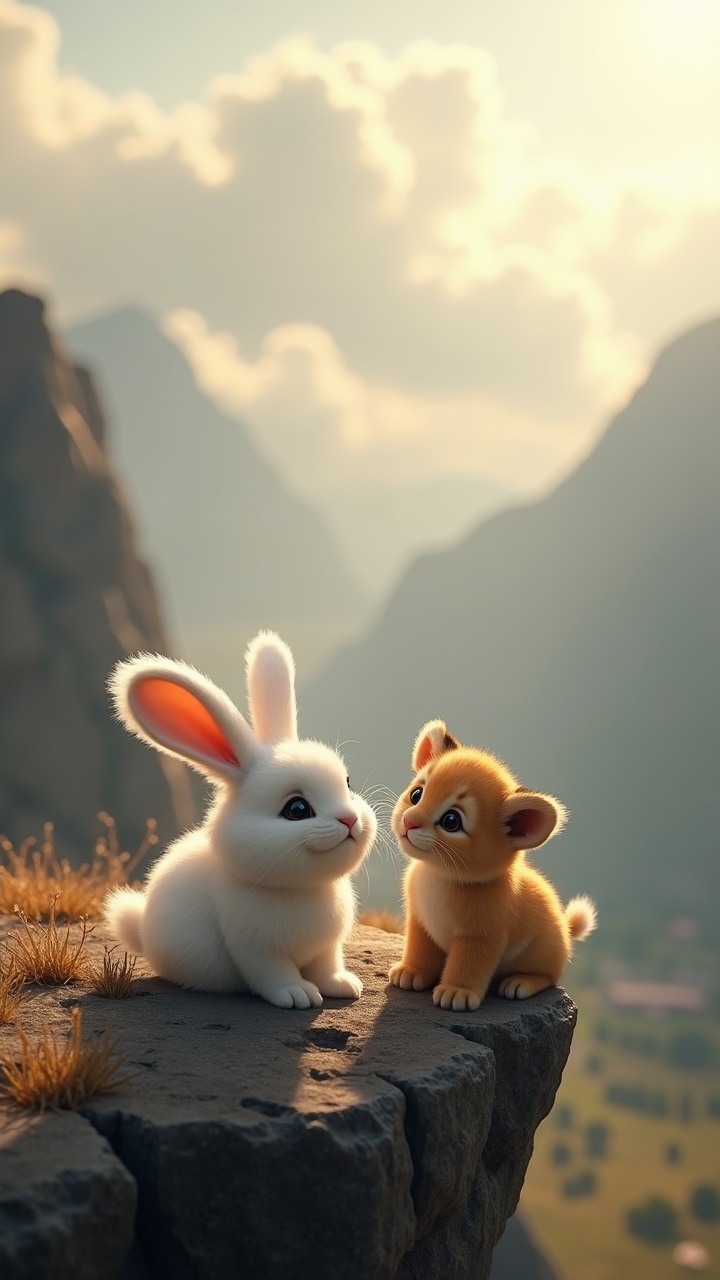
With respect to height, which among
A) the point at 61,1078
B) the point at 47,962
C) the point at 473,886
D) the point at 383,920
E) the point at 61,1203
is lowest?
the point at 61,1203

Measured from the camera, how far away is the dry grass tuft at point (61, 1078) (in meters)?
3.05

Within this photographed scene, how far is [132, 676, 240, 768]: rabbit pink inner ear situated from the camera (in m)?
3.86

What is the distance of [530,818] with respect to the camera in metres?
3.91

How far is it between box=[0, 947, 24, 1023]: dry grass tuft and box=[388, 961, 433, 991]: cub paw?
1374 mm

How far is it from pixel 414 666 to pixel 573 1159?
5344cm

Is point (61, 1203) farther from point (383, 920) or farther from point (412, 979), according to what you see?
point (383, 920)

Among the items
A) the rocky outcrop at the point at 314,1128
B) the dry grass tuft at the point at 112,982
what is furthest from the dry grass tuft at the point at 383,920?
the dry grass tuft at the point at 112,982

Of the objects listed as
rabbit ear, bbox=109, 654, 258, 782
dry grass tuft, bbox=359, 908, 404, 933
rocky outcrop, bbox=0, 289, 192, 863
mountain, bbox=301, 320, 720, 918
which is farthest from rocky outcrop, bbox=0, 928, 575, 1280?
mountain, bbox=301, 320, 720, 918

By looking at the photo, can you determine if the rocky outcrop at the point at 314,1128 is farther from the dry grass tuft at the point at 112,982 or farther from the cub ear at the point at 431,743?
the cub ear at the point at 431,743

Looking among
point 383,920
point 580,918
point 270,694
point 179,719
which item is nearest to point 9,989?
point 179,719

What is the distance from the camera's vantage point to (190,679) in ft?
12.5

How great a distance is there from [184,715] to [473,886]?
1.19 metres

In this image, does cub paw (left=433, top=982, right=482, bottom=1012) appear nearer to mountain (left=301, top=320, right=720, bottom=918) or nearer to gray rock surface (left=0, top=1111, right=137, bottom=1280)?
gray rock surface (left=0, top=1111, right=137, bottom=1280)

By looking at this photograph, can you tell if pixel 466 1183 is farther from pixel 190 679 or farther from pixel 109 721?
pixel 109 721
